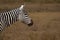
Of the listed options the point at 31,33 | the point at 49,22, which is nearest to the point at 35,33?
the point at 31,33

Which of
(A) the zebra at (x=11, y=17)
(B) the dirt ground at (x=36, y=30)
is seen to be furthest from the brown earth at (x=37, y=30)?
(A) the zebra at (x=11, y=17)

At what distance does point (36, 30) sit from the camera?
19.8ft

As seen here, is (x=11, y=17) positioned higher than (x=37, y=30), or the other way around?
(x=11, y=17)

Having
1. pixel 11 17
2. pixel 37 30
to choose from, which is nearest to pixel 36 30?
pixel 37 30

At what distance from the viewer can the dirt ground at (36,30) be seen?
531 cm

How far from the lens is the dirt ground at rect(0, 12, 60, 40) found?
209 inches

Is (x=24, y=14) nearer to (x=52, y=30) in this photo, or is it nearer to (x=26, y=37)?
(x=26, y=37)

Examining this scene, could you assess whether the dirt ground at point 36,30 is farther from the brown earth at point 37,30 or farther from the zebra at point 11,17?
the zebra at point 11,17

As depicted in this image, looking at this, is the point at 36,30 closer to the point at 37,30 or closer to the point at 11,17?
the point at 37,30

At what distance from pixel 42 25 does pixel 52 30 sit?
1.48 feet

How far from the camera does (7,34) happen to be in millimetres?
5527

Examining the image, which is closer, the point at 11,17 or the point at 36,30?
the point at 11,17

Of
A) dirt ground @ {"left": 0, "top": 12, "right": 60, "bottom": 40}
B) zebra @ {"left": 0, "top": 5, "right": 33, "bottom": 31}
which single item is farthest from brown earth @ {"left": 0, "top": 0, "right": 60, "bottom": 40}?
zebra @ {"left": 0, "top": 5, "right": 33, "bottom": 31}

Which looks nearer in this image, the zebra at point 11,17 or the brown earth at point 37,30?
the zebra at point 11,17
